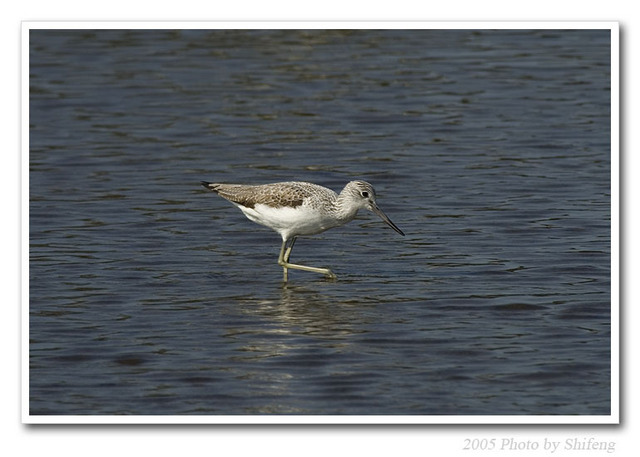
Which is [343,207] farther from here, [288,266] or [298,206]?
[288,266]

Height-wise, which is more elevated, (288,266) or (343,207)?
(343,207)

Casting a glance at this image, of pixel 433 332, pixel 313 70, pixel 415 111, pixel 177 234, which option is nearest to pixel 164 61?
pixel 313 70

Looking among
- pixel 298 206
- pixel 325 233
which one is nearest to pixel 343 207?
pixel 298 206

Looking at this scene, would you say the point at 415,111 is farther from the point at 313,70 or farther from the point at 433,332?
the point at 433,332

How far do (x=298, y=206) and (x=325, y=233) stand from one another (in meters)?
2.56

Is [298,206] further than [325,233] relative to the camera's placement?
No

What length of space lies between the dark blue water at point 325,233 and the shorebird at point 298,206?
2.10 ft

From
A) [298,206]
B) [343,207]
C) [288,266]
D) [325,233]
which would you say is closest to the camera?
[298,206]

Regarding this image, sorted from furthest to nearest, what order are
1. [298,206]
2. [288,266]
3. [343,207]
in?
[288,266], [343,207], [298,206]

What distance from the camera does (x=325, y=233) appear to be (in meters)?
17.2

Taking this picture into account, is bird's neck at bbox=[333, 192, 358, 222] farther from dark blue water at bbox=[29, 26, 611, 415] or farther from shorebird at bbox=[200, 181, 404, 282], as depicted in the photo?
dark blue water at bbox=[29, 26, 611, 415]

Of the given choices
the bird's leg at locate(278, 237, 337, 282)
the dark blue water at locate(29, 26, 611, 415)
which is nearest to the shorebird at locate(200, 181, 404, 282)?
the bird's leg at locate(278, 237, 337, 282)

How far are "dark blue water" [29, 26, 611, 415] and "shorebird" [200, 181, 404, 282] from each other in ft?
2.10

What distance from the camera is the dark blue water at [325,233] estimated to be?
12062 millimetres
